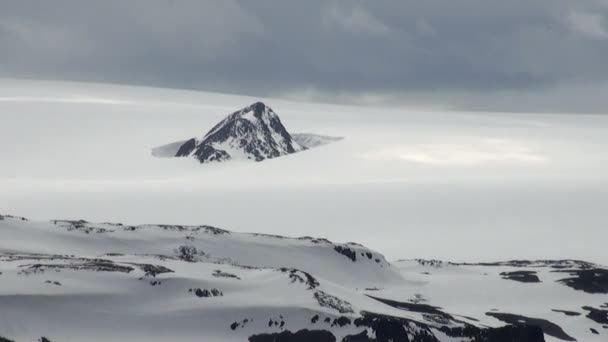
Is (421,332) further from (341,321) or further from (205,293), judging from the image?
(205,293)

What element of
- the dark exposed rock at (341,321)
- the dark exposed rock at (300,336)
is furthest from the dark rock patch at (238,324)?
the dark exposed rock at (341,321)

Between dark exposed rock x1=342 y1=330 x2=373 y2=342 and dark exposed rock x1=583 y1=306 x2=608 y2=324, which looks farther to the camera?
dark exposed rock x1=583 y1=306 x2=608 y2=324

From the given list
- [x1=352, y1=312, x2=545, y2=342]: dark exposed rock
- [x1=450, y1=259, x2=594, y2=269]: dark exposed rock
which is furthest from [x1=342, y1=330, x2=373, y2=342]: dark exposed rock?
[x1=450, y1=259, x2=594, y2=269]: dark exposed rock

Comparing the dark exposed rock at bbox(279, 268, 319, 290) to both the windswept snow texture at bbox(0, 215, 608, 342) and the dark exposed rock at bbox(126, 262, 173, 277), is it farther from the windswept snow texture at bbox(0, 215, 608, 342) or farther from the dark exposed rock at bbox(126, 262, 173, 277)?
the dark exposed rock at bbox(126, 262, 173, 277)

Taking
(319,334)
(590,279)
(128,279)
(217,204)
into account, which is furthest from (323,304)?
(217,204)

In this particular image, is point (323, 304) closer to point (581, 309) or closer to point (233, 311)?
point (233, 311)

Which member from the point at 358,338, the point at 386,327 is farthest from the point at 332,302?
the point at 386,327

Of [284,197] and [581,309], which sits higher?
[284,197]
